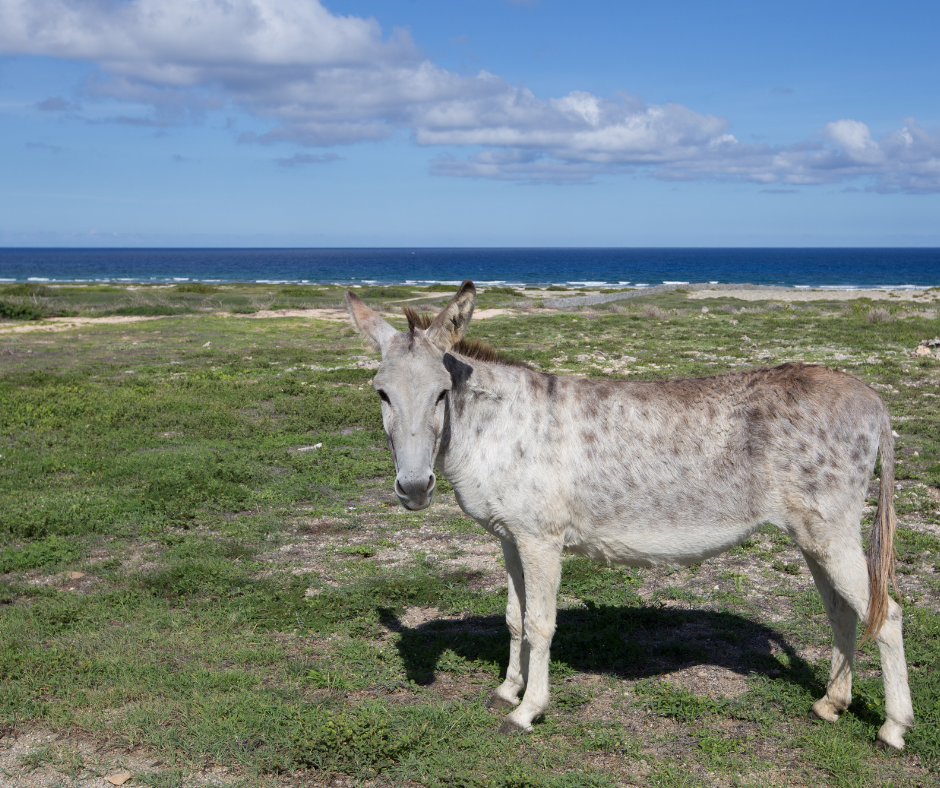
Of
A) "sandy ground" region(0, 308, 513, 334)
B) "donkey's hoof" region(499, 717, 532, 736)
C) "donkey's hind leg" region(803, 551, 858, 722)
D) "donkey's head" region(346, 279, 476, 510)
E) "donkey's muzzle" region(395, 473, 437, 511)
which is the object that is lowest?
"donkey's hoof" region(499, 717, 532, 736)

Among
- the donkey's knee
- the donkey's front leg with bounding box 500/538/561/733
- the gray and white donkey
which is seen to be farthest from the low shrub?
the donkey's knee

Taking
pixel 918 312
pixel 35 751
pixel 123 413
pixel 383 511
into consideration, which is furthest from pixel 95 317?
pixel 918 312

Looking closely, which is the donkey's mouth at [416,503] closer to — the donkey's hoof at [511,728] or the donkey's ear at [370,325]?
the donkey's ear at [370,325]

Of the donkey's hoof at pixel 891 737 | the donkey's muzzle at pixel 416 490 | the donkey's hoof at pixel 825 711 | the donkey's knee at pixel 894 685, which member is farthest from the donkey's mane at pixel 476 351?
the donkey's hoof at pixel 891 737

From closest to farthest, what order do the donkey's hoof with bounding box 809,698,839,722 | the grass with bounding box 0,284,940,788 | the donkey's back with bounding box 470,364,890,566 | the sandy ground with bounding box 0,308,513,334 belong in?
the grass with bounding box 0,284,940,788 → the donkey's back with bounding box 470,364,890,566 → the donkey's hoof with bounding box 809,698,839,722 → the sandy ground with bounding box 0,308,513,334

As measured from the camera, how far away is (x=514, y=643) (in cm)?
574

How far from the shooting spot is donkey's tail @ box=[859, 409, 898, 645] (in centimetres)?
485

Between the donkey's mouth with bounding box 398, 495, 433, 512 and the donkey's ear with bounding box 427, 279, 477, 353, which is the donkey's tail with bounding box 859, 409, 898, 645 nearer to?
the donkey's ear with bounding box 427, 279, 477, 353

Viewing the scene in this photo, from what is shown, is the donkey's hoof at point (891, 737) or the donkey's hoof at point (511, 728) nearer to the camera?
the donkey's hoof at point (891, 737)

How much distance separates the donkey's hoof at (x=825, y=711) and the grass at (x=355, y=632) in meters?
0.12

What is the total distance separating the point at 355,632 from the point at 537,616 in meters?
2.23

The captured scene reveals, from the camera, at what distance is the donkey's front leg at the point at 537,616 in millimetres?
5148

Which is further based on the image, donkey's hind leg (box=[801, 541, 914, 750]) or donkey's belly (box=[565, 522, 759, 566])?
donkey's belly (box=[565, 522, 759, 566])

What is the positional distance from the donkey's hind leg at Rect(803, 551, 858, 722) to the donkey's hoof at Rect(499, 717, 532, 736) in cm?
222
